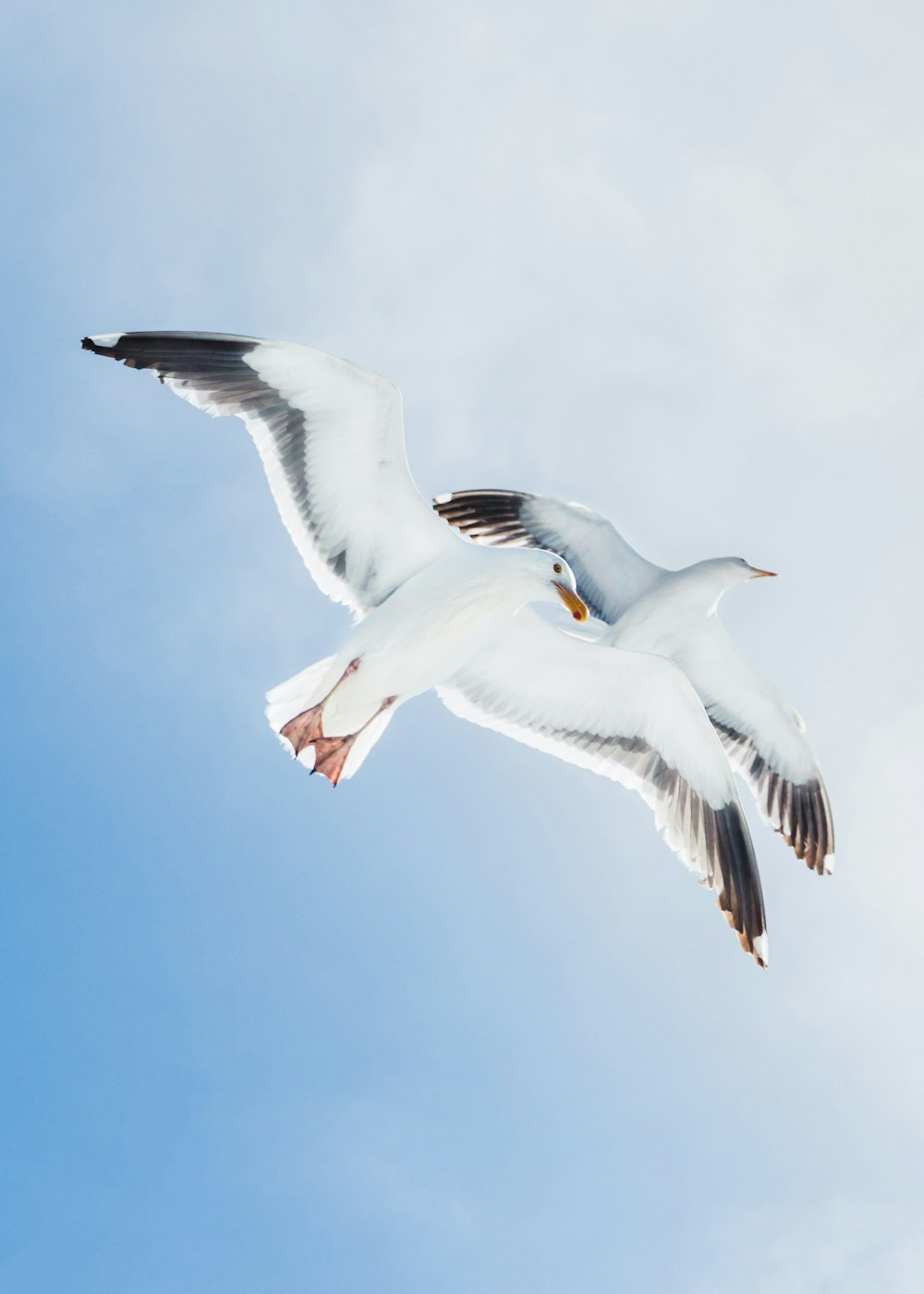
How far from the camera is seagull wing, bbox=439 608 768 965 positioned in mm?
10273

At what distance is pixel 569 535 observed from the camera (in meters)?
12.7

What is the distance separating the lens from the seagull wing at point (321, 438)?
341 inches

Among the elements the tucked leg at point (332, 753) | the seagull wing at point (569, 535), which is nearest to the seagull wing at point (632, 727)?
the tucked leg at point (332, 753)

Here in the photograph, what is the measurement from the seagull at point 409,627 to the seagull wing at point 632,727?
1 centimetres

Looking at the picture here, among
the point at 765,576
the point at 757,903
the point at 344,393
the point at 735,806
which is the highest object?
the point at 765,576

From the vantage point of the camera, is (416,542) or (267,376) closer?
(267,376)

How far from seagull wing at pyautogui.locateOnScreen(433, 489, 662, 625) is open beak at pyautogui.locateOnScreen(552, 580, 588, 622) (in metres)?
3.51

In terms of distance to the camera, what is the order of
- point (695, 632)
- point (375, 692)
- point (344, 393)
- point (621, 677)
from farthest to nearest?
point (695, 632) < point (621, 677) < point (375, 692) < point (344, 393)

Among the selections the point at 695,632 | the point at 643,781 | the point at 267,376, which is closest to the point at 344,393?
the point at 267,376

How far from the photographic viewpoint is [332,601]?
966 centimetres

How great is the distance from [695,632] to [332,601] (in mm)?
3890

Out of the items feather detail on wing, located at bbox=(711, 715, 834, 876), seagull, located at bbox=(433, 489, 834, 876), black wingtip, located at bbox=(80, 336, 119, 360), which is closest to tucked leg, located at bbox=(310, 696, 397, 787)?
black wingtip, located at bbox=(80, 336, 119, 360)

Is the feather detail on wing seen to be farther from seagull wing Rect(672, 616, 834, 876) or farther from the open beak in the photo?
the open beak

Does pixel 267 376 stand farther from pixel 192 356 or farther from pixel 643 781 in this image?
pixel 643 781
